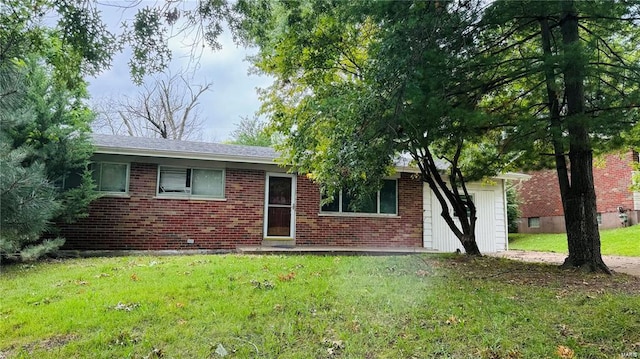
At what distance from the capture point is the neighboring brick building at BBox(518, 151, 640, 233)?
16.3 m

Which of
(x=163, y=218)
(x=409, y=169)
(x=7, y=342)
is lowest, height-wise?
(x=7, y=342)

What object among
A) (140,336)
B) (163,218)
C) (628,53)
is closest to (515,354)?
(140,336)

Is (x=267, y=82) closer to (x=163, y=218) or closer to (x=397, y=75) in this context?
(x=163, y=218)

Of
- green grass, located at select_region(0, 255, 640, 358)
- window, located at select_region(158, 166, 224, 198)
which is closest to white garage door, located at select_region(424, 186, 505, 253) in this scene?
green grass, located at select_region(0, 255, 640, 358)

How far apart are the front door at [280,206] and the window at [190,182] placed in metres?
1.32

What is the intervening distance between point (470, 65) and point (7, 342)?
626 centimetres

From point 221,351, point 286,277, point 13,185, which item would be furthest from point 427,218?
point 13,185

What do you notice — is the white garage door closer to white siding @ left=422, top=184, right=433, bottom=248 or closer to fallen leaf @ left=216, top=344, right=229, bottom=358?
white siding @ left=422, top=184, right=433, bottom=248

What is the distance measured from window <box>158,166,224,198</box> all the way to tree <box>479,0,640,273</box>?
6781mm

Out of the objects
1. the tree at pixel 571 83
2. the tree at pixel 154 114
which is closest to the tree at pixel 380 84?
the tree at pixel 571 83

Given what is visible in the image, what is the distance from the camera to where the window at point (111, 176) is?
10195mm

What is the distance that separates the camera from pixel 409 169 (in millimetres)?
12227

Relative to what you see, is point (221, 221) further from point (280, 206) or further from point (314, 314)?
point (314, 314)

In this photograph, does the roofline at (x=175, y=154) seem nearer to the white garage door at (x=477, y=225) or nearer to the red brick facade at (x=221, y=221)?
the red brick facade at (x=221, y=221)
